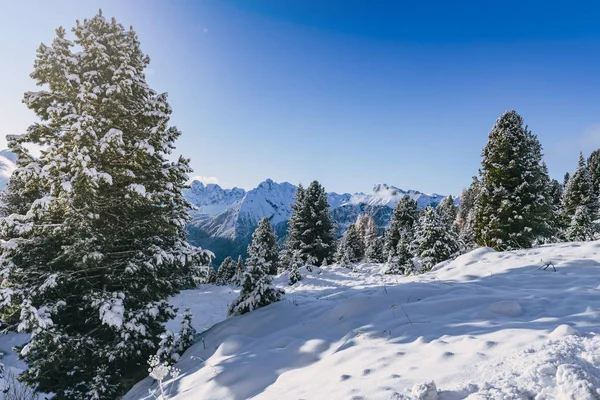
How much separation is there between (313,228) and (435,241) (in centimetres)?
1055

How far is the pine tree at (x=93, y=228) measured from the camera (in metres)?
6.38

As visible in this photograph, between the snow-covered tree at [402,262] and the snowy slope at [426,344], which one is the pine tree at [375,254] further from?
the snowy slope at [426,344]

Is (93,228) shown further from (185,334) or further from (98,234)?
(185,334)

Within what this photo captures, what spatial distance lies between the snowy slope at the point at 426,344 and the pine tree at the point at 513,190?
446 inches

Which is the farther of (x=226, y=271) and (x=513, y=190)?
(x=226, y=271)

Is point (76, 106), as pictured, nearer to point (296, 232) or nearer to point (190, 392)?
point (190, 392)

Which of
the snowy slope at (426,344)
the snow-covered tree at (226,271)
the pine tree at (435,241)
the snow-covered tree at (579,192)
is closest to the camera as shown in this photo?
the snowy slope at (426,344)

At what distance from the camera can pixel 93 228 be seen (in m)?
6.85

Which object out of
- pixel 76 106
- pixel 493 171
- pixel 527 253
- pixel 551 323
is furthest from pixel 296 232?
pixel 551 323

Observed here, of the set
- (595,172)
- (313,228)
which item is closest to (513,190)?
(313,228)

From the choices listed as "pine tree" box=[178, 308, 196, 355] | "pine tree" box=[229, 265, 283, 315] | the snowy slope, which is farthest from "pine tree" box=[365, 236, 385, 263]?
"pine tree" box=[178, 308, 196, 355]

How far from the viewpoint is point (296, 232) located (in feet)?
90.0

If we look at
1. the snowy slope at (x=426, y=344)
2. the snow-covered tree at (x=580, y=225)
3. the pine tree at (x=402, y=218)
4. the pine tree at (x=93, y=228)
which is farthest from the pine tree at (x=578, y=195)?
the pine tree at (x=93, y=228)

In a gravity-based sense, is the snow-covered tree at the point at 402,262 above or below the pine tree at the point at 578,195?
below
